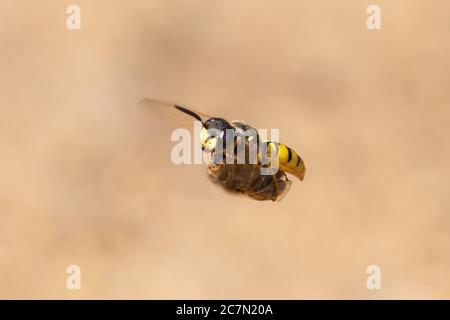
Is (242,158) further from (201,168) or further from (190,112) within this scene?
(201,168)

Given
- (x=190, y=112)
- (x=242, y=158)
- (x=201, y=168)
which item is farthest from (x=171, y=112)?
(x=201, y=168)

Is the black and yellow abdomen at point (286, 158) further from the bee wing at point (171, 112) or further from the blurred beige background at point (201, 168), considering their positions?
the blurred beige background at point (201, 168)

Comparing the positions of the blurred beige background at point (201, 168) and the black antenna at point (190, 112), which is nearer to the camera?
the black antenna at point (190, 112)

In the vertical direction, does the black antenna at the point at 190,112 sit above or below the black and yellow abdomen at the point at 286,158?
above

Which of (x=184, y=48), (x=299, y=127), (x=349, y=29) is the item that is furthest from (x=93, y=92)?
(x=349, y=29)

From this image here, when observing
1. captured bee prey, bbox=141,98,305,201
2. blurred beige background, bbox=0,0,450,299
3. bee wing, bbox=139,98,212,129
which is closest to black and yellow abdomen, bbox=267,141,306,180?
captured bee prey, bbox=141,98,305,201

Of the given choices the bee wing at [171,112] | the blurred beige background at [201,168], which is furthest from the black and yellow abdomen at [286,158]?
the blurred beige background at [201,168]
